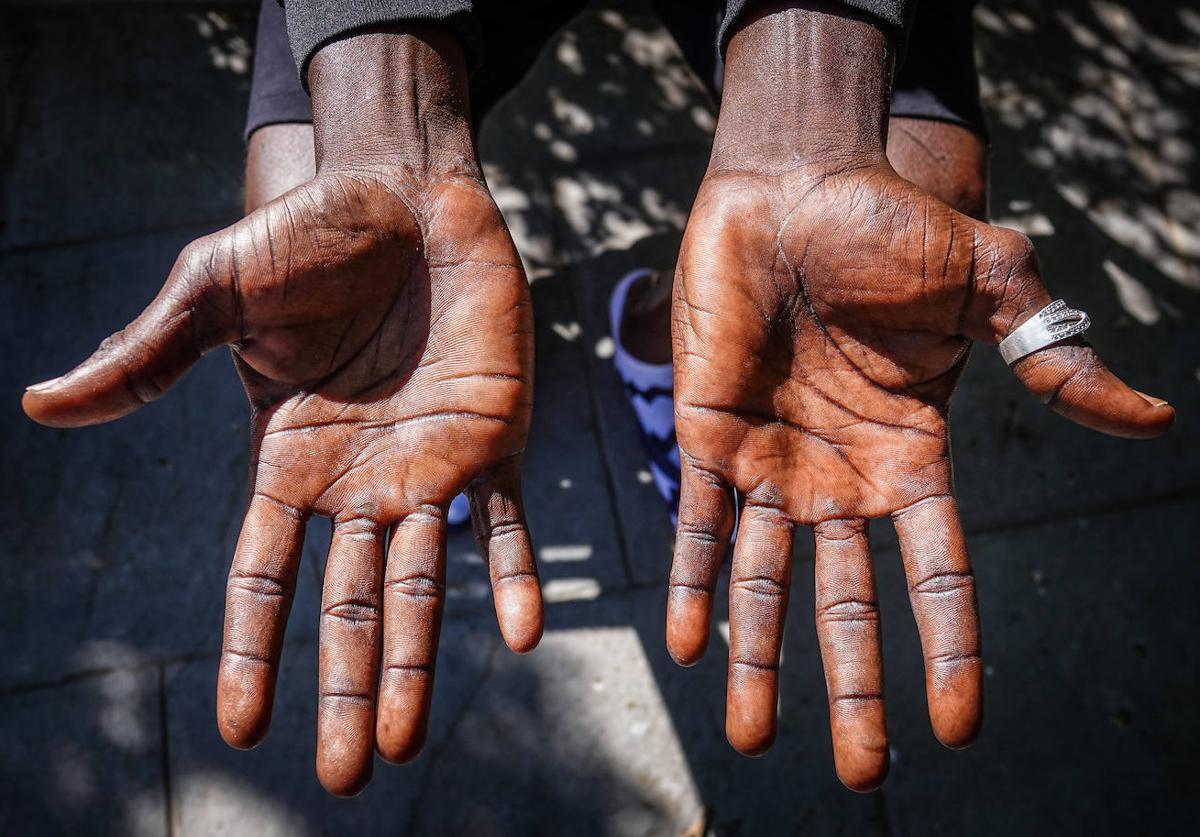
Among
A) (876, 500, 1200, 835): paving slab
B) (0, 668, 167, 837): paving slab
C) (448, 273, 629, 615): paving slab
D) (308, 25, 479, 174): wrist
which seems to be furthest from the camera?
(448, 273, 629, 615): paving slab

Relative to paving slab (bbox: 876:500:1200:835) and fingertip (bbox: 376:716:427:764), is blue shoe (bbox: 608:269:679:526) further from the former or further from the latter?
fingertip (bbox: 376:716:427:764)

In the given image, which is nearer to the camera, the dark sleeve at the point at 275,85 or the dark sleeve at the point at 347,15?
the dark sleeve at the point at 347,15

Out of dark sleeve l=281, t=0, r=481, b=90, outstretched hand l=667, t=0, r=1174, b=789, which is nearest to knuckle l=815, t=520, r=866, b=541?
outstretched hand l=667, t=0, r=1174, b=789

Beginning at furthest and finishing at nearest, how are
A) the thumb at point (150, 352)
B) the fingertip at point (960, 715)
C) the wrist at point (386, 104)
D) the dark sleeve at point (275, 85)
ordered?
1. the dark sleeve at point (275, 85)
2. the wrist at point (386, 104)
3. the fingertip at point (960, 715)
4. the thumb at point (150, 352)

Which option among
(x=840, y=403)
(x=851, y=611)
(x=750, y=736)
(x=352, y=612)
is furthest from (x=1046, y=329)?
(x=352, y=612)

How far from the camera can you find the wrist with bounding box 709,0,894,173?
7.38 ft

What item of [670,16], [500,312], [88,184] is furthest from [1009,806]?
[88,184]

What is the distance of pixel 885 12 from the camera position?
2.26 m

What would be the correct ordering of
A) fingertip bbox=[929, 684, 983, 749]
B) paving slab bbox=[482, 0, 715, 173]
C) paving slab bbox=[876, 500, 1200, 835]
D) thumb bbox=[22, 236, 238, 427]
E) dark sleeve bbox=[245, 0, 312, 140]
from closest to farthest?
thumb bbox=[22, 236, 238, 427] → fingertip bbox=[929, 684, 983, 749] → dark sleeve bbox=[245, 0, 312, 140] → paving slab bbox=[876, 500, 1200, 835] → paving slab bbox=[482, 0, 715, 173]

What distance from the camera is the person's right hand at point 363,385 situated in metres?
1.90

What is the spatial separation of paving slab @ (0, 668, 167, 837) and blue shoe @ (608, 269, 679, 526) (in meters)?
1.90

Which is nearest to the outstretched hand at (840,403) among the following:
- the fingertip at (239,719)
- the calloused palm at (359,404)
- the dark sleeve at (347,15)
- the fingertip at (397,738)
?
the calloused palm at (359,404)

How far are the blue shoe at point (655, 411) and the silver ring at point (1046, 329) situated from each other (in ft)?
3.85

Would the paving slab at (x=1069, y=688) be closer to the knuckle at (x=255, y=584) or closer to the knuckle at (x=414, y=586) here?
the knuckle at (x=414, y=586)
